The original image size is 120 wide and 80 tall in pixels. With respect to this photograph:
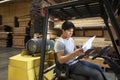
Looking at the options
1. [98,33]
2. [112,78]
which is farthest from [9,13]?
[112,78]

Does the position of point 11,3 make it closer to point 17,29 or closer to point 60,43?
point 17,29

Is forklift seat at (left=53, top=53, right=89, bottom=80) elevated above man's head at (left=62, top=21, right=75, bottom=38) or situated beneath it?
situated beneath

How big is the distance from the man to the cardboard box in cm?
61

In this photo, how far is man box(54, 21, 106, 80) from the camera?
2398mm

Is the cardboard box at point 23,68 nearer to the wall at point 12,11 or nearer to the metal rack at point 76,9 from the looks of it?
the metal rack at point 76,9

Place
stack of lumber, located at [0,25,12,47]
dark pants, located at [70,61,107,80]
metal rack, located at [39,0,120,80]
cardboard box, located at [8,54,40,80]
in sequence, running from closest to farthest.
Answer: metal rack, located at [39,0,120,80], dark pants, located at [70,61,107,80], cardboard box, located at [8,54,40,80], stack of lumber, located at [0,25,12,47]

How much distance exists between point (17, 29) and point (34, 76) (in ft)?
25.0

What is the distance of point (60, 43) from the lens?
2.60 meters

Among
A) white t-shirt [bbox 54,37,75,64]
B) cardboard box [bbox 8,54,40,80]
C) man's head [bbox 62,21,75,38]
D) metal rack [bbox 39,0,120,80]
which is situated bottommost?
cardboard box [bbox 8,54,40,80]

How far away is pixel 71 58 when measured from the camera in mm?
2420

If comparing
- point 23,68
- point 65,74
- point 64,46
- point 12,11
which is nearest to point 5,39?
point 12,11

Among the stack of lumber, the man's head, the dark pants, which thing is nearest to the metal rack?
the man's head

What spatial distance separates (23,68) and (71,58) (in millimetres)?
928

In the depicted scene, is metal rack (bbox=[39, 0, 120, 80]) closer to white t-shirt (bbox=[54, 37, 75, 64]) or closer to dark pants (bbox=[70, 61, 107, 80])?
white t-shirt (bbox=[54, 37, 75, 64])
